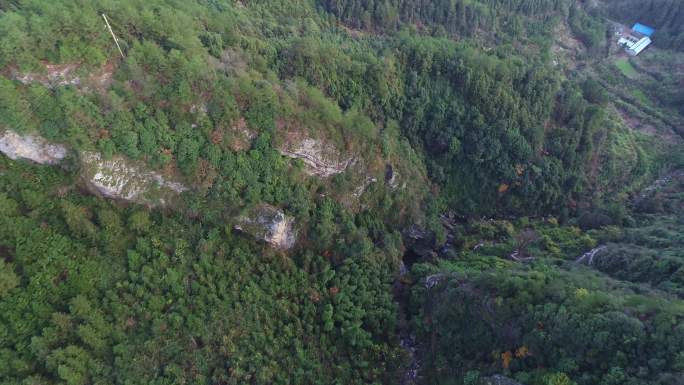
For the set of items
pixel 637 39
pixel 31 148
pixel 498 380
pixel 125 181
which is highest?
pixel 637 39

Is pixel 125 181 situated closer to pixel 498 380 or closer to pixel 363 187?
pixel 363 187

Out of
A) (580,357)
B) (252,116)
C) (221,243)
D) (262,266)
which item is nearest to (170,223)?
(221,243)

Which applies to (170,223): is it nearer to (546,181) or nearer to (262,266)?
(262,266)

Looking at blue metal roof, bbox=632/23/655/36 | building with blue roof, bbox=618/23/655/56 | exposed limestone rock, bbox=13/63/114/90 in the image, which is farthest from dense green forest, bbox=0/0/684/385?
blue metal roof, bbox=632/23/655/36

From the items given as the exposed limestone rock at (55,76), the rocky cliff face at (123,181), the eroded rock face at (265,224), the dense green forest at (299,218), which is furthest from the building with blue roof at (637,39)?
the exposed limestone rock at (55,76)

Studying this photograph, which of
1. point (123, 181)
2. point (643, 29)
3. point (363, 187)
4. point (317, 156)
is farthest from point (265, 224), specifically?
point (643, 29)

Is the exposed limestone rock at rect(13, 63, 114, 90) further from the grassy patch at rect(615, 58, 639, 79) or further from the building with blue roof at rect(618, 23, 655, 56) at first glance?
the building with blue roof at rect(618, 23, 655, 56)

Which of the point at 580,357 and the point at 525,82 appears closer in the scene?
the point at 580,357
